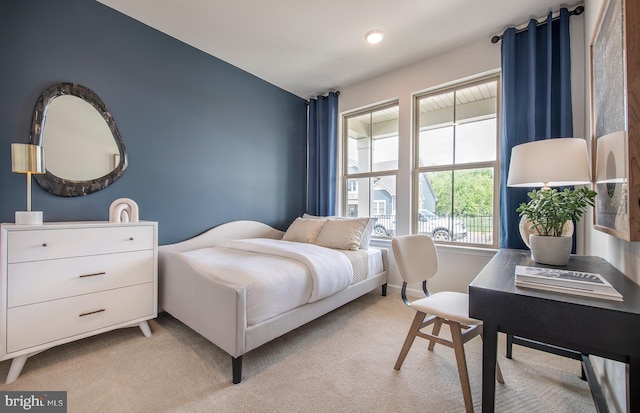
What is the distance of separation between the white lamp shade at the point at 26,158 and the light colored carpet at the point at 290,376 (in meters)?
1.24

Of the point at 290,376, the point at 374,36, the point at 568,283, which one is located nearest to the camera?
the point at 568,283

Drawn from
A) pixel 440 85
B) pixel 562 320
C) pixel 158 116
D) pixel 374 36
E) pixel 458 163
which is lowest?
pixel 562 320

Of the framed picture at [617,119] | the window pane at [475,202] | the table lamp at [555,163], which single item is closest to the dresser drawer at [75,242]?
the table lamp at [555,163]

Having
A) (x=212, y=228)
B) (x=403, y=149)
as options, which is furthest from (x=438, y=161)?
(x=212, y=228)

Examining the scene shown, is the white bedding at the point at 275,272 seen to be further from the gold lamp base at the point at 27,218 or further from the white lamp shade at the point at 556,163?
the white lamp shade at the point at 556,163

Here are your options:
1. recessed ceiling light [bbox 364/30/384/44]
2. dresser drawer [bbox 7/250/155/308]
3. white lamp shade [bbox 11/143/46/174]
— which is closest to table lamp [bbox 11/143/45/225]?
white lamp shade [bbox 11/143/46/174]

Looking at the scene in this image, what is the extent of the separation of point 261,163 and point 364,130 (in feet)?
4.91

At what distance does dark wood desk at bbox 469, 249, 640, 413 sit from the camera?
2.60ft

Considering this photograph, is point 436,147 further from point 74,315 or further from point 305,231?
point 74,315

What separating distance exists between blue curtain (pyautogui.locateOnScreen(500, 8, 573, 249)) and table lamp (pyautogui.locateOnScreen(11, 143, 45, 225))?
352 cm

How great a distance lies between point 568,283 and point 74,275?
2.66 meters

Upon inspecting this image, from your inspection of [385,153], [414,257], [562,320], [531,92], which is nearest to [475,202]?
[531,92]

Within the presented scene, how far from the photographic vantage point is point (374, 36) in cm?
259

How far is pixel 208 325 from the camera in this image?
1.74 meters
